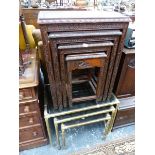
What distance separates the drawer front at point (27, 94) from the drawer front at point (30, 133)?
33cm

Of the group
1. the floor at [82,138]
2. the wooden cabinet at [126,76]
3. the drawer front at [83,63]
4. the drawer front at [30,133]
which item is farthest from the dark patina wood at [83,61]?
the floor at [82,138]

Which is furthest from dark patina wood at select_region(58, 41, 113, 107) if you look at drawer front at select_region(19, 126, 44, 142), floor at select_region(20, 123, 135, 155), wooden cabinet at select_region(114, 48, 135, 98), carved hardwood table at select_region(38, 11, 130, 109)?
floor at select_region(20, 123, 135, 155)

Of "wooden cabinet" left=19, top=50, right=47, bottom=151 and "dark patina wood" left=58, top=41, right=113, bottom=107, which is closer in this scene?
"dark patina wood" left=58, top=41, right=113, bottom=107

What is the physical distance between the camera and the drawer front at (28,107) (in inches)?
43.6

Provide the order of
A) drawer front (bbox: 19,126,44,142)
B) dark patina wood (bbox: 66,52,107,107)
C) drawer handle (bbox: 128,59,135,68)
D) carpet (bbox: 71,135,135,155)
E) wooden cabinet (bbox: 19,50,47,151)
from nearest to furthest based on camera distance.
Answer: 1. dark patina wood (bbox: 66,52,107,107)
2. wooden cabinet (bbox: 19,50,47,151)
3. drawer handle (bbox: 128,59,135,68)
4. drawer front (bbox: 19,126,44,142)
5. carpet (bbox: 71,135,135,155)

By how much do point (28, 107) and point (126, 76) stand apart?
2.60ft

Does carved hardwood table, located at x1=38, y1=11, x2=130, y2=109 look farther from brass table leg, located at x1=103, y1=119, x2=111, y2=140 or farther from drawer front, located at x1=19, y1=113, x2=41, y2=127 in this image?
brass table leg, located at x1=103, y1=119, x2=111, y2=140

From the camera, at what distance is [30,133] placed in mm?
1297

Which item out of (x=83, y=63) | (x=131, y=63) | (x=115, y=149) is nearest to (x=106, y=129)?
(x=115, y=149)

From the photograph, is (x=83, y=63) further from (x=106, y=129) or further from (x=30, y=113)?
(x=106, y=129)

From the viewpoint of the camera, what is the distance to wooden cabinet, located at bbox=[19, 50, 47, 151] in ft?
3.36

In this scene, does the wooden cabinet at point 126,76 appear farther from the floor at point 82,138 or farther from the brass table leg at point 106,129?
the floor at point 82,138
